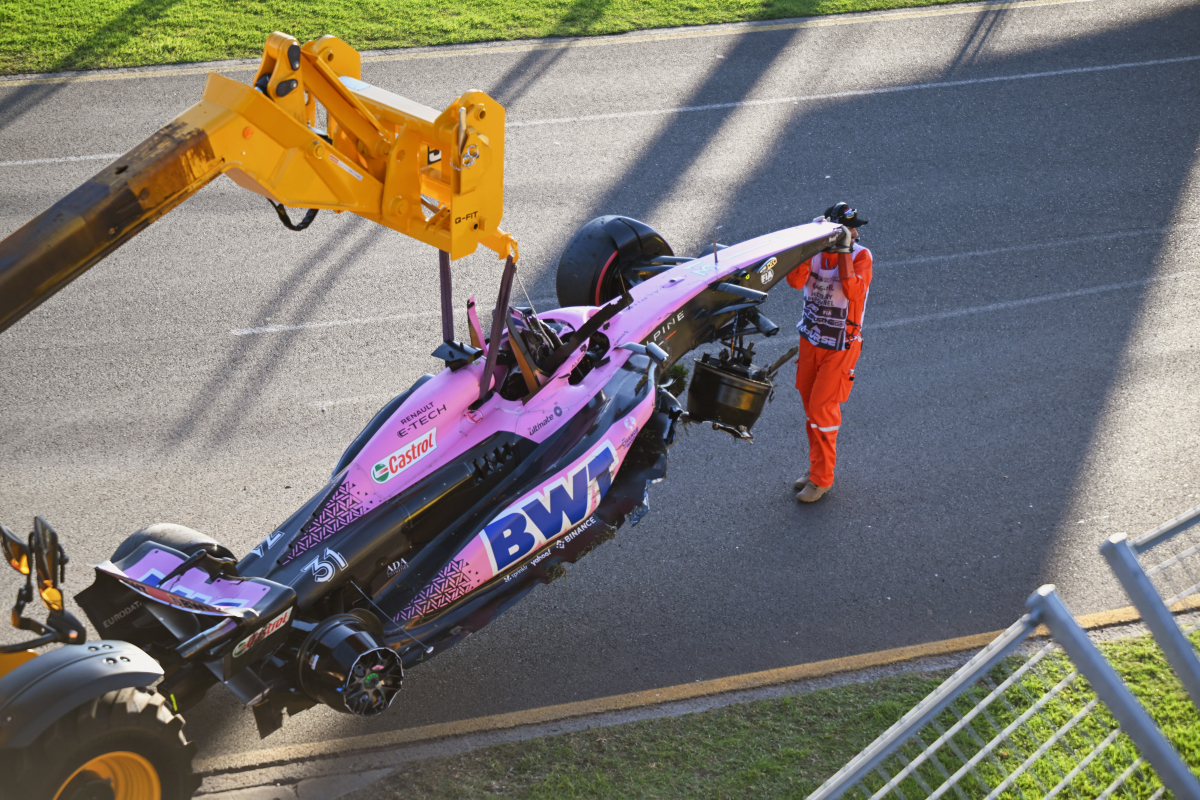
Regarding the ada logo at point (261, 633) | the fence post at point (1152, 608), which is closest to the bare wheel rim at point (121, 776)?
the ada logo at point (261, 633)

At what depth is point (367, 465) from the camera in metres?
5.39

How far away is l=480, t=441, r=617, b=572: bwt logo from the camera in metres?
5.31

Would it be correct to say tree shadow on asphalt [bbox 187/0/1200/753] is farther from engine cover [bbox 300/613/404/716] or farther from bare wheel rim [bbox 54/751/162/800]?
bare wheel rim [bbox 54/751/162/800]

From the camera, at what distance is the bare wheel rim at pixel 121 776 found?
3.90 meters

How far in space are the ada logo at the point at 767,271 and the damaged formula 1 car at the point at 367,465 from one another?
0.01 m

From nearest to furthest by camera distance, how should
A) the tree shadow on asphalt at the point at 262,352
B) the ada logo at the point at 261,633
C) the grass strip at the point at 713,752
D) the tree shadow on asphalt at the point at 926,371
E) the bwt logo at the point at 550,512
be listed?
1. the ada logo at the point at 261,633
2. the grass strip at the point at 713,752
3. the bwt logo at the point at 550,512
4. the tree shadow on asphalt at the point at 926,371
5. the tree shadow on asphalt at the point at 262,352

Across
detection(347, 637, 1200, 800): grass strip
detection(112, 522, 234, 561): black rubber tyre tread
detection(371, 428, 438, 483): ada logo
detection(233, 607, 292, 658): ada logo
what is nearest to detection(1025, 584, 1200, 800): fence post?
detection(347, 637, 1200, 800): grass strip

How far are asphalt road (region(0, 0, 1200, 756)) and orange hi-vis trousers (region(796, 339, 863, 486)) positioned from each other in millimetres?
364

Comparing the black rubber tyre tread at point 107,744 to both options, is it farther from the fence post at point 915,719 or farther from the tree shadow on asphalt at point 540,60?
the tree shadow on asphalt at point 540,60

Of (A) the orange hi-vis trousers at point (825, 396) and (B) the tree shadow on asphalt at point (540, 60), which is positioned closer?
(A) the orange hi-vis trousers at point (825, 396)

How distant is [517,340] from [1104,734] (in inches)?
147

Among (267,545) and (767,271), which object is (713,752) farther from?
(767,271)

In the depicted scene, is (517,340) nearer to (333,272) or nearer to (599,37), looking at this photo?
(333,272)

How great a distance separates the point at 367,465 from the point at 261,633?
1.08m
